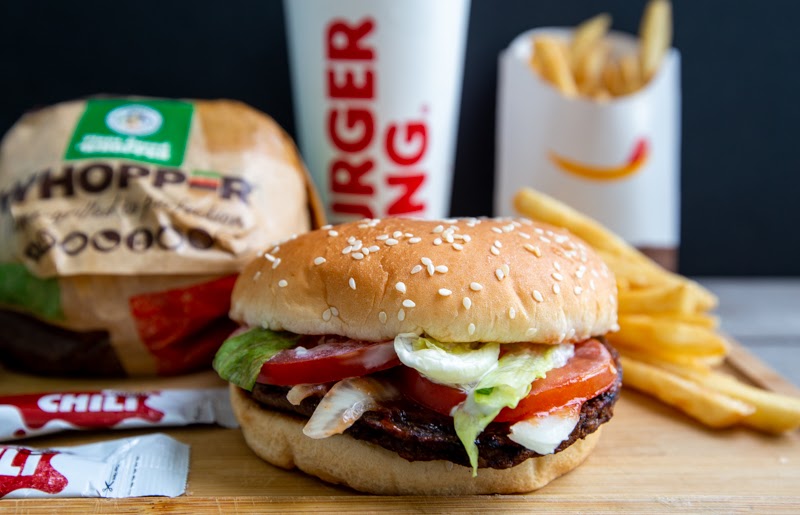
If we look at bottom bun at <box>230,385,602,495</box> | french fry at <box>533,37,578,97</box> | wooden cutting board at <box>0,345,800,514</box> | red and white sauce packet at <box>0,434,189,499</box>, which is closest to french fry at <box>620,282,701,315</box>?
wooden cutting board at <box>0,345,800,514</box>

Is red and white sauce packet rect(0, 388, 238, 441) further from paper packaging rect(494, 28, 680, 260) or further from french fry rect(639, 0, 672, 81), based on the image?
french fry rect(639, 0, 672, 81)

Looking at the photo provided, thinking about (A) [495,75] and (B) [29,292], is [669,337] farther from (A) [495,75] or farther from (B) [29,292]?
(B) [29,292]

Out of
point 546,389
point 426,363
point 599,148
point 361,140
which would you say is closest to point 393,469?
point 426,363

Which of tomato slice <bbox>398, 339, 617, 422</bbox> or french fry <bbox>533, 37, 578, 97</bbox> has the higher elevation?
french fry <bbox>533, 37, 578, 97</bbox>

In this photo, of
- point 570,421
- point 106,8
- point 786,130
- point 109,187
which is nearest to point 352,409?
point 570,421

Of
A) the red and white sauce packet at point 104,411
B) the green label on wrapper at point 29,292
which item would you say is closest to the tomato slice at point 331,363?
the red and white sauce packet at point 104,411

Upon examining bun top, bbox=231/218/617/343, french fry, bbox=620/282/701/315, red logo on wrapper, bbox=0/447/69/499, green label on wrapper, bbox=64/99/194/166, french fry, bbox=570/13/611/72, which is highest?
french fry, bbox=570/13/611/72

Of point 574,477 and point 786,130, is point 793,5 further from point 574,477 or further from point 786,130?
point 574,477
